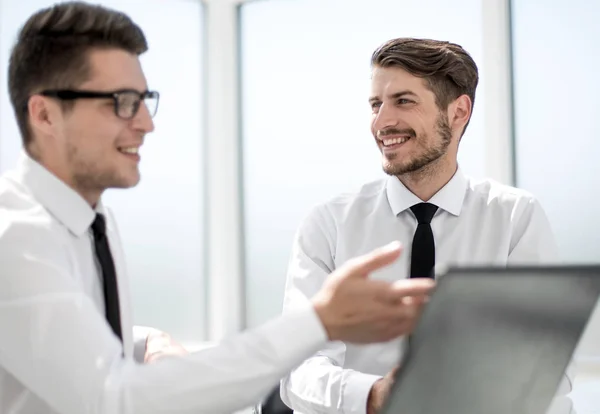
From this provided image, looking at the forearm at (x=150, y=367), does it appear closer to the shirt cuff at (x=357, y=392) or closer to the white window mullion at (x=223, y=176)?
the shirt cuff at (x=357, y=392)

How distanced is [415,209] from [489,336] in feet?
4.48

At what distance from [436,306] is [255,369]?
14.0 inches

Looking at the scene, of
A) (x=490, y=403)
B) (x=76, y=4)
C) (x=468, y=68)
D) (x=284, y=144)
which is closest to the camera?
(x=490, y=403)

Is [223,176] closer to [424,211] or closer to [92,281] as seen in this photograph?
[424,211]

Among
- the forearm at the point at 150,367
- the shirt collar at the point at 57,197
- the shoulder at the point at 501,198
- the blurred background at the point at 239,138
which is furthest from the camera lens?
the blurred background at the point at 239,138

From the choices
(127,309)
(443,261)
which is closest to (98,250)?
(127,309)

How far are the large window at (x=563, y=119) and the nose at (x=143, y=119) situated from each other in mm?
2735

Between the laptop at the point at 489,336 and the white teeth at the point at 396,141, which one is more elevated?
the white teeth at the point at 396,141

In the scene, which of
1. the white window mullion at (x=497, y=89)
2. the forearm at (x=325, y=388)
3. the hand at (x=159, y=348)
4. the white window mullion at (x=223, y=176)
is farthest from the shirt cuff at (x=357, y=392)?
the white window mullion at (x=223, y=176)

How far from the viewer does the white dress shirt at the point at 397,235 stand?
218 cm

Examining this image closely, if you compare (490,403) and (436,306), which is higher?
(436,306)

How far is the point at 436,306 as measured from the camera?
2.88 ft

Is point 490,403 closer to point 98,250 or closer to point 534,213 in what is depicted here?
point 98,250

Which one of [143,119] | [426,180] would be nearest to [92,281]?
[143,119]
